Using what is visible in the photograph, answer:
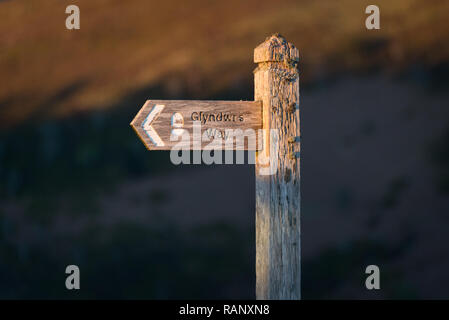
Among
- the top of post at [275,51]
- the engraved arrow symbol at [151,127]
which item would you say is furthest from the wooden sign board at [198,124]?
the top of post at [275,51]

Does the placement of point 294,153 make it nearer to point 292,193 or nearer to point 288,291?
point 292,193

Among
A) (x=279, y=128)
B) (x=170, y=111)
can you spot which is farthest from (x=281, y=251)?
(x=170, y=111)

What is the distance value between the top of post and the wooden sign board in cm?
23

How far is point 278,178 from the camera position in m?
2.81

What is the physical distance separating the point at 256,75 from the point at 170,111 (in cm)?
51

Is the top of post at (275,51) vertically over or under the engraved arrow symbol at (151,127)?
over

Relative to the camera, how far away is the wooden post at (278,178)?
2.80m

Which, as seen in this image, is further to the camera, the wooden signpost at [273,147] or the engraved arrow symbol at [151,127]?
the wooden signpost at [273,147]

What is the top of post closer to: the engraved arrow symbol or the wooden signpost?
the wooden signpost

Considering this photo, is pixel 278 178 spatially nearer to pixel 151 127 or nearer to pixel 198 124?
pixel 198 124

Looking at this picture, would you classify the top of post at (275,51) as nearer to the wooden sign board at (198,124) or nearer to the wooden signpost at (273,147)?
the wooden signpost at (273,147)

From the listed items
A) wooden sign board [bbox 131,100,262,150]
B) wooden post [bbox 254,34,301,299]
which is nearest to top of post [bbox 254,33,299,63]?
wooden post [bbox 254,34,301,299]

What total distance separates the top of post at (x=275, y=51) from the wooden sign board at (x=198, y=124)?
0.76 feet

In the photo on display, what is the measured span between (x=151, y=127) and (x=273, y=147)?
608 millimetres
